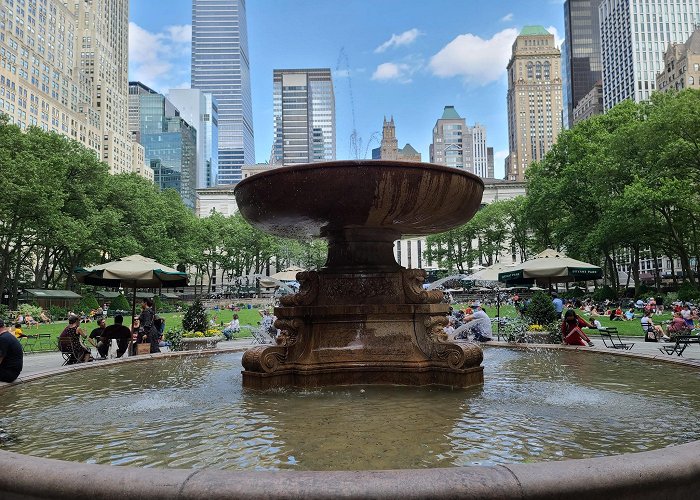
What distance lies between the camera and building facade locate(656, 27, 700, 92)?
94438 millimetres

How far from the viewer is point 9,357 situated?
7688mm

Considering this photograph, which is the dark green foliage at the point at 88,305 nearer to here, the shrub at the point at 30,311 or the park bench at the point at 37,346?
the shrub at the point at 30,311

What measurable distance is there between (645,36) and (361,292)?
461 ft

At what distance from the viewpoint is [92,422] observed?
18.9 feet

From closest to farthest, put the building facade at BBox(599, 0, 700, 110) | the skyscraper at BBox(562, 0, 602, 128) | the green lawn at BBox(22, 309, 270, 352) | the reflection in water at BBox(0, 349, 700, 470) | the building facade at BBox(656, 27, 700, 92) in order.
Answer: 1. the reflection in water at BBox(0, 349, 700, 470)
2. the green lawn at BBox(22, 309, 270, 352)
3. the building facade at BBox(656, 27, 700, 92)
4. the building facade at BBox(599, 0, 700, 110)
5. the skyscraper at BBox(562, 0, 602, 128)

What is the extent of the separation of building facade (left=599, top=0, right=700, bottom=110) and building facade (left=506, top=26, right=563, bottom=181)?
5815 cm

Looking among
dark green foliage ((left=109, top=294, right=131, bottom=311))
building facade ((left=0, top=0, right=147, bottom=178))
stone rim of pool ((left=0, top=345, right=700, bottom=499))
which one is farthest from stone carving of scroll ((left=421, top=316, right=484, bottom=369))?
building facade ((left=0, top=0, right=147, bottom=178))

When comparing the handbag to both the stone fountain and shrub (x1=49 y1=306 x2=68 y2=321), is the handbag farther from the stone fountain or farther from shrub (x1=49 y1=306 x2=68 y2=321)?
shrub (x1=49 y1=306 x2=68 y2=321)

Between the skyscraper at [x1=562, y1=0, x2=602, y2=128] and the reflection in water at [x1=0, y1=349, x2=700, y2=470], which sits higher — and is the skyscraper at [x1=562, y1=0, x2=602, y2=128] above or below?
above

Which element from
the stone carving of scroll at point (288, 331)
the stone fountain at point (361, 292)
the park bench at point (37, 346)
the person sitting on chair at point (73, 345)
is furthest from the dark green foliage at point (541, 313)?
the park bench at point (37, 346)

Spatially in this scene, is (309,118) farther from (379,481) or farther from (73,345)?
(379,481)

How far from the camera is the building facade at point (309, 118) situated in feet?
106

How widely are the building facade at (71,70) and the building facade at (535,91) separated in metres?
126

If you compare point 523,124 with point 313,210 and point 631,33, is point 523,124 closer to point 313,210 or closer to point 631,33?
point 631,33
